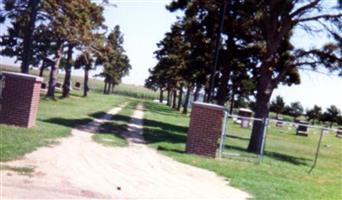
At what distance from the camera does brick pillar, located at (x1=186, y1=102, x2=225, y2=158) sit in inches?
750

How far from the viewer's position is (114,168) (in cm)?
1330

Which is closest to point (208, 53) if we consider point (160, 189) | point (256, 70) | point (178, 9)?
point (256, 70)

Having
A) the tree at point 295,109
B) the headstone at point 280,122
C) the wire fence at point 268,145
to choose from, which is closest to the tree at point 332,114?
the tree at point 295,109

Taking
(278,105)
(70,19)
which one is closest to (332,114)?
(278,105)

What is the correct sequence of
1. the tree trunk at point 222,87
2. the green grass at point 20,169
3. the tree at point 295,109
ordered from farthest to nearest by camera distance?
the tree at point 295,109 < the tree trunk at point 222,87 < the green grass at point 20,169

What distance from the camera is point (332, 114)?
89125mm

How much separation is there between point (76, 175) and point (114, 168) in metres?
1.93

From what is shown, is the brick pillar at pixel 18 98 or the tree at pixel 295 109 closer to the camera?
the brick pillar at pixel 18 98

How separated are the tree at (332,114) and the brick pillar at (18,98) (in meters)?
76.1

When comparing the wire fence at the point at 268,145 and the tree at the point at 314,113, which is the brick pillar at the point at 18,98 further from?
the tree at the point at 314,113

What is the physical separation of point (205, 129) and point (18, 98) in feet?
20.9

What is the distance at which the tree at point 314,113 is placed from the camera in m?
88.1

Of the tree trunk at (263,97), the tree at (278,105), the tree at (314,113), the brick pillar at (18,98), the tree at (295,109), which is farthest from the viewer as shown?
the tree at (295,109)

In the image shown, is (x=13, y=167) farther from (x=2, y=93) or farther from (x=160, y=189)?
(x=2, y=93)
